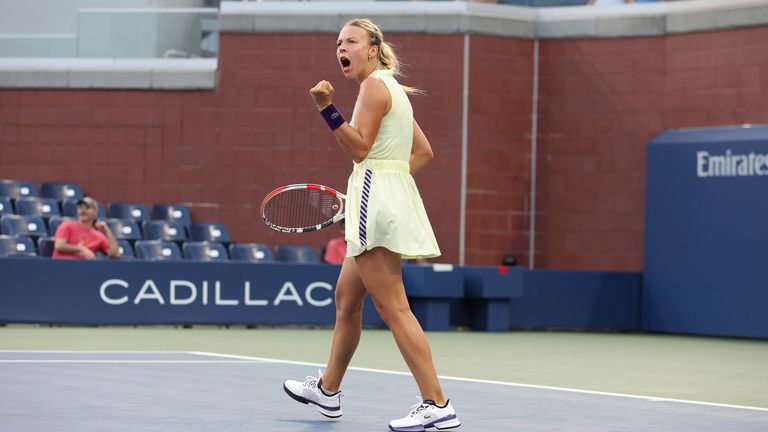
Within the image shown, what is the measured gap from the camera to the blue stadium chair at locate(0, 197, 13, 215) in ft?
60.1

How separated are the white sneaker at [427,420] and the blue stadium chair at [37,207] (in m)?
12.9

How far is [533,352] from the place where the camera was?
13672mm

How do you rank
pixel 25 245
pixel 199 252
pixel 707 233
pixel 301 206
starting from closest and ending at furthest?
1. pixel 301 206
2. pixel 25 245
3. pixel 707 233
4. pixel 199 252

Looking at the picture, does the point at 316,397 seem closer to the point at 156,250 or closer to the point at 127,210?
the point at 156,250

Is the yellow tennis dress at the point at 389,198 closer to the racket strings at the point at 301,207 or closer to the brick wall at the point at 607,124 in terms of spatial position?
the racket strings at the point at 301,207

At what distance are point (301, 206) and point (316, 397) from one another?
1030mm

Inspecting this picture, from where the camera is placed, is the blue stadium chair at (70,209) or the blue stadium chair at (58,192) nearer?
the blue stadium chair at (70,209)

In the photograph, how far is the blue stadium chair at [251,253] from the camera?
18.8m

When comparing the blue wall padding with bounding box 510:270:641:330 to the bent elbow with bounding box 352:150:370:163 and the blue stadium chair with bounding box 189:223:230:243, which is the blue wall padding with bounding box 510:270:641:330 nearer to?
the blue stadium chair with bounding box 189:223:230:243

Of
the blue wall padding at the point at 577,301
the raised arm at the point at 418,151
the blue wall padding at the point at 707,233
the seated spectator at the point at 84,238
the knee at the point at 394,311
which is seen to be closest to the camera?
the knee at the point at 394,311

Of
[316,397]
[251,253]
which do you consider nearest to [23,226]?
[251,253]

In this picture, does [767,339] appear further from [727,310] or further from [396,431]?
[396,431]

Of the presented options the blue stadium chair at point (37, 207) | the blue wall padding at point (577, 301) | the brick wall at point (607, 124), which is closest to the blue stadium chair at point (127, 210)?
the blue stadium chair at point (37, 207)

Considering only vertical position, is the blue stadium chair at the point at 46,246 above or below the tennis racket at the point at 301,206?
below
